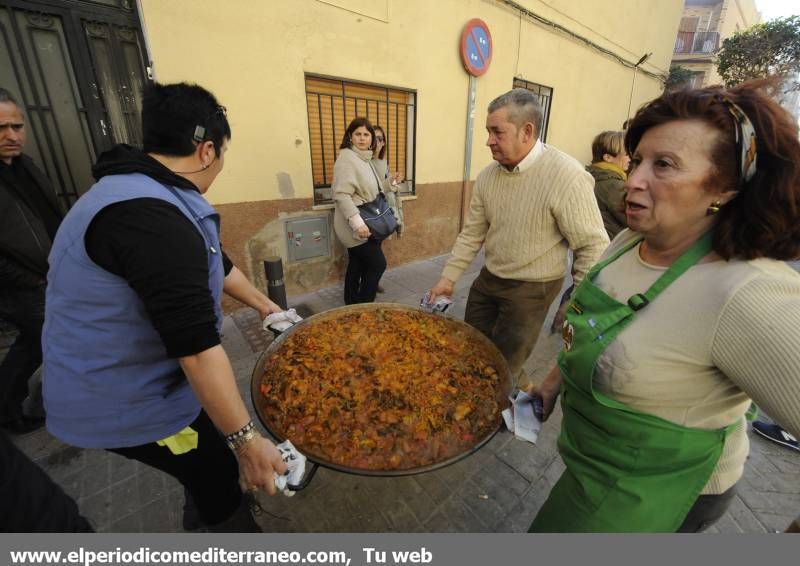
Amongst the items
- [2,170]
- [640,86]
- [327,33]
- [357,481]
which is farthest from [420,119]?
[640,86]

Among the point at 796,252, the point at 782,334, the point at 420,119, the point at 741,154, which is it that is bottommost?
the point at 782,334

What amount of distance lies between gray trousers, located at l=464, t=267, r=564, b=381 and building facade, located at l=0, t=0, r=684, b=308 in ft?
9.53

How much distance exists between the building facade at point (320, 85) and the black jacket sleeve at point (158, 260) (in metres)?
3.21

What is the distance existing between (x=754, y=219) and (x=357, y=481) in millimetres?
2471

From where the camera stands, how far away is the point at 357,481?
8.03 feet

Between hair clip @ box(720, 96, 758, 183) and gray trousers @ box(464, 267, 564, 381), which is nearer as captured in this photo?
hair clip @ box(720, 96, 758, 183)

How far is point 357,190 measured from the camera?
13.5 feet

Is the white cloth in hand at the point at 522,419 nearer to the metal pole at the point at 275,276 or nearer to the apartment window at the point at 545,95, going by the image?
the metal pole at the point at 275,276

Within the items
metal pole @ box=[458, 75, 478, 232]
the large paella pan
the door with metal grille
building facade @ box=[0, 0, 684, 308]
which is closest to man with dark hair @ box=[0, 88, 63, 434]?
the door with metal grille

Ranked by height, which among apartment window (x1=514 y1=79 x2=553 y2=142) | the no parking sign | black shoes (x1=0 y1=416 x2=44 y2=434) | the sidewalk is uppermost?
the no parking sign

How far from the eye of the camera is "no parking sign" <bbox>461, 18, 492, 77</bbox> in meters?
5.80

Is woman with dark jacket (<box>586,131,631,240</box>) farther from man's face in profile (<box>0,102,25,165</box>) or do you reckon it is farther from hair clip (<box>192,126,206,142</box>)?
man's face in profile (<box>0,102,25,165</box>)

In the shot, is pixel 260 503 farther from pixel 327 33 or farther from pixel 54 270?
pixel 327 33

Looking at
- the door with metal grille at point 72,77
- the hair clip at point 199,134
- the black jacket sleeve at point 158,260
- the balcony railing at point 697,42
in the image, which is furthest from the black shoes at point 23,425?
the balcony railing at point 697,42
